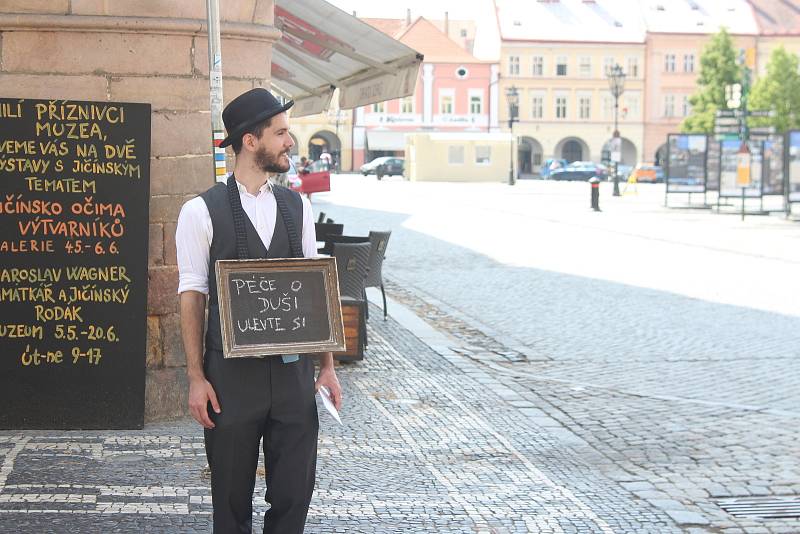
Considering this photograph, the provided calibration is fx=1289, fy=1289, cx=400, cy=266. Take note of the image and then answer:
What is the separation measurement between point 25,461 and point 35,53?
232 cm

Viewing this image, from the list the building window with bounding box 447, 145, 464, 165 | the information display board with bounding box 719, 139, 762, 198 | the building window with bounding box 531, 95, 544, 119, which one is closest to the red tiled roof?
the building window with bounding box 531, 95, 544, 119

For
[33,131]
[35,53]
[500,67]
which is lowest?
[33,131]

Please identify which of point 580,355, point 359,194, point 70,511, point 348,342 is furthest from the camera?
point 359,194

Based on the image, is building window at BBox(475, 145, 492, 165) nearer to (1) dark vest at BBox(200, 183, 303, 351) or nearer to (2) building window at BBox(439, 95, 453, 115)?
(2) building window at BBox(439, 95, 453, 115)

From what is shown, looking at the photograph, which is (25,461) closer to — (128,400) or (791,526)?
(128,400)

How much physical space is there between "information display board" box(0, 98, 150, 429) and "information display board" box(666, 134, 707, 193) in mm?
28876

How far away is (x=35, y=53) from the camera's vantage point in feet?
23.6

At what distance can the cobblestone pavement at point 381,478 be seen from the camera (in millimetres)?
5496

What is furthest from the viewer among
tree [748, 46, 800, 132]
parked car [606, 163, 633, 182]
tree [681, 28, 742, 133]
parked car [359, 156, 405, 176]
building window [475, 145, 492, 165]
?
parked car [359, 156, 405, 176]

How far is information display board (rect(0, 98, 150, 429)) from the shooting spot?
7012 millimetres

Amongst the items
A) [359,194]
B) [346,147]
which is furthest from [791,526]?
[346,147]

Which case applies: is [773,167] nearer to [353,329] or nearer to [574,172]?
[353,329]

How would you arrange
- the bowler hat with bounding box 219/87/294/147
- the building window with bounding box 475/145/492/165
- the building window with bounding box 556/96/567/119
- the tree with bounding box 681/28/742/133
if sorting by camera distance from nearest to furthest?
the bowler hat with bounding box 219/87/294/147, the building window with bounding box 475/145/492/165, the tree with bounding box 681/28/742/133, the building window with bounding box 556/96/567/119

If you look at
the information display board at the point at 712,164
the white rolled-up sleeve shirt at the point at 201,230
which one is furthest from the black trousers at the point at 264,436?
the information display board at the point at 712,164
